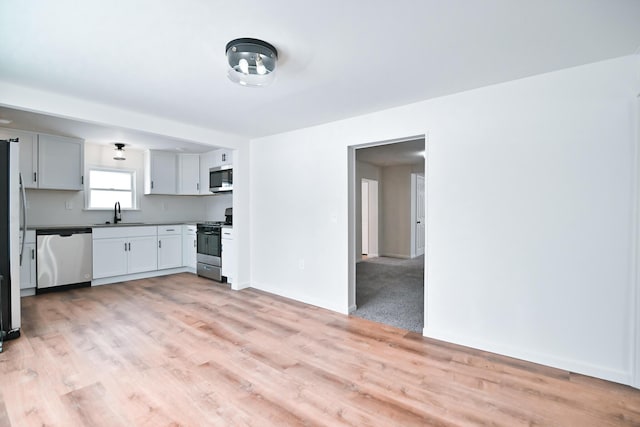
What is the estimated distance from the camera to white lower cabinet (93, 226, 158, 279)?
15.3ft

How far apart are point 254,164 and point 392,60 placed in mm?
2887

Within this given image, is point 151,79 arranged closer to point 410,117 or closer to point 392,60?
point 392,60

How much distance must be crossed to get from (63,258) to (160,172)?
77.4 inches

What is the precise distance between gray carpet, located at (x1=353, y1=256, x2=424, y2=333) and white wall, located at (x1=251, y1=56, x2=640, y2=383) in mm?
521

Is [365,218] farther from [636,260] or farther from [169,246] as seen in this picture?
[636,260]

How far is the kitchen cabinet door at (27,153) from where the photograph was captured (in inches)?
166

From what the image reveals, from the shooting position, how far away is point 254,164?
4586 millimetres

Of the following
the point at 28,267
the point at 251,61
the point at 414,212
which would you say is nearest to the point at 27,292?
the point at 28,267

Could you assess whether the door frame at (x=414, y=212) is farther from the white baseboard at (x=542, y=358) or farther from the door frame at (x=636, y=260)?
the door frame at (x=636, y=260)

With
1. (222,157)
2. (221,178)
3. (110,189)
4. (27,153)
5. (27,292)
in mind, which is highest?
(222,157)

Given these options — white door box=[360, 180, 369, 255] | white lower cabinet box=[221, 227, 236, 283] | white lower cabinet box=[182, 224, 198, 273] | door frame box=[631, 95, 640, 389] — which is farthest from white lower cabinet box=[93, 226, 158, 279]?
door frame box=[631, 95, 640, 389]

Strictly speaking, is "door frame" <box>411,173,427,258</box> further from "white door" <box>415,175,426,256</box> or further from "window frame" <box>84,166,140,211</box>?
"window frame" <box>84,166,140,211</box>

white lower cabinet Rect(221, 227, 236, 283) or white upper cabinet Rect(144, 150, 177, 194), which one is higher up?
white upper cabinet Rect(144, 150, 177, 194)

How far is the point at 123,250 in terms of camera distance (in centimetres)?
488
